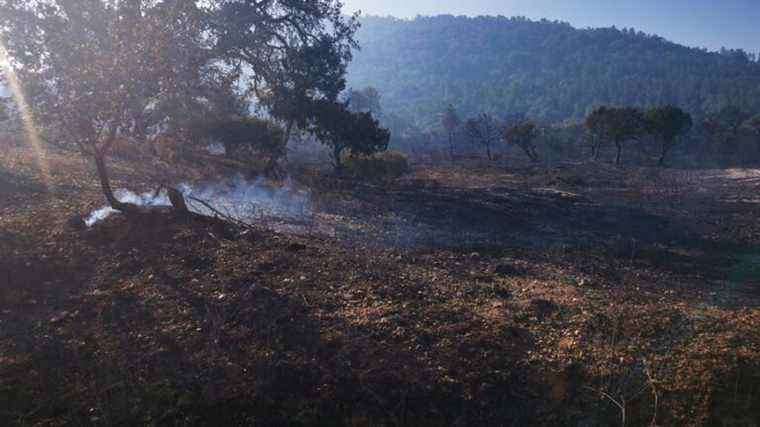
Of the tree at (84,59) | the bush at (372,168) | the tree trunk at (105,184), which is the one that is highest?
the tree at (84,59)

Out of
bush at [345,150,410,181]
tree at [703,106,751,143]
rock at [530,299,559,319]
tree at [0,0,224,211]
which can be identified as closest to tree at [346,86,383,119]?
tree at [703,106,751,143]

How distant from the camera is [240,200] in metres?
12.1

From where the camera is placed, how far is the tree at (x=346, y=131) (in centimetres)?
2134

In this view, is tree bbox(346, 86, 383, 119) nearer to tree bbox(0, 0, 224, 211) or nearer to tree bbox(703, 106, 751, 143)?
tree bbox(703, 106, 751, 143)

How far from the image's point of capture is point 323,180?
18891mm

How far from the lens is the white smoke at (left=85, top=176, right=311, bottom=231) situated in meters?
9.47

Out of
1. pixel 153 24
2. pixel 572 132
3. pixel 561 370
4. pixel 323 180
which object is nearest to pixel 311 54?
pixel 323 180

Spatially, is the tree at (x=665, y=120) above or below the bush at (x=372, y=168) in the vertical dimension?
above

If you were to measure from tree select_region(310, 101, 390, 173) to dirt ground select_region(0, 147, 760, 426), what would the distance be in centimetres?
1302

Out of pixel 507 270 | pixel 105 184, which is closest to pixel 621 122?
pixel 507 270

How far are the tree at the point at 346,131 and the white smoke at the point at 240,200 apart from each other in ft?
19.1

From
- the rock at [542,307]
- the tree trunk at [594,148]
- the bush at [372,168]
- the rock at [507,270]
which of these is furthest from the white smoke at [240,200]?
the tree trunk at [594,148]

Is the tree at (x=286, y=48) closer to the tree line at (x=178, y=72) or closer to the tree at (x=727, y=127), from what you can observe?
the tree line at (x=178, y=72)

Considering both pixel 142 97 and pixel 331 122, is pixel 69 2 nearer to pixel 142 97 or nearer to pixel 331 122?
pixel 142 97
